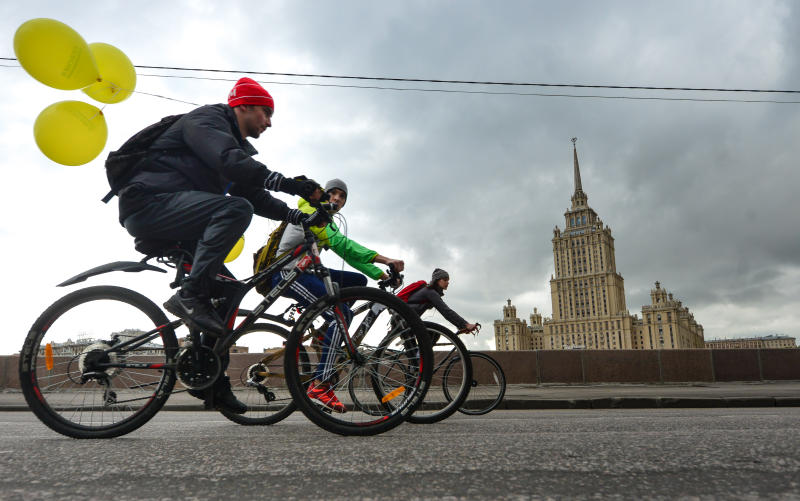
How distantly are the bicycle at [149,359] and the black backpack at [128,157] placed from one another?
30cm

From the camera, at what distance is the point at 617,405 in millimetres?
7629

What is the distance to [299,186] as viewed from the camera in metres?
2.35

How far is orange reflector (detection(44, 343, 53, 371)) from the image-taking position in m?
2.29

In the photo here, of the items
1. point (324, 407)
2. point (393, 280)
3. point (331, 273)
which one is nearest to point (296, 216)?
point (324, 407)

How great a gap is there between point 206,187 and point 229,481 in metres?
1.64

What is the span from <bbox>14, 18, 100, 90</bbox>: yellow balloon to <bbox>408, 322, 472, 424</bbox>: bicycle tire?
12.6 ft

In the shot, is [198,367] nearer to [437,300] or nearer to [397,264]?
[397,264]

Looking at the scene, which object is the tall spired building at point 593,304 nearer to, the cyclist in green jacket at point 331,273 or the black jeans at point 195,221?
the cyclist in green jacket at point 331,273

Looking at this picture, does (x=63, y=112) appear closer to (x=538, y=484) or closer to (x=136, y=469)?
(x=136, y=469)

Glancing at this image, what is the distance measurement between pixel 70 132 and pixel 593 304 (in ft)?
388

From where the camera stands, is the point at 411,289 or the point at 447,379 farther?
the point at 411,289

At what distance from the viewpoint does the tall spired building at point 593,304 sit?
366ft

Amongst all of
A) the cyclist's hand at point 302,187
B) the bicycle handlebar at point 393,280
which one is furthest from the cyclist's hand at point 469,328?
the cyclist's hand at point 302,187

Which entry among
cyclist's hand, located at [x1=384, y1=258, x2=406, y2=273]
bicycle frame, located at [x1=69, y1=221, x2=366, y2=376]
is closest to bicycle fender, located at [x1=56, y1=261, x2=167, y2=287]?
bicycle frame, located at [x1=69, y1=221, x2=366, y2=376]
